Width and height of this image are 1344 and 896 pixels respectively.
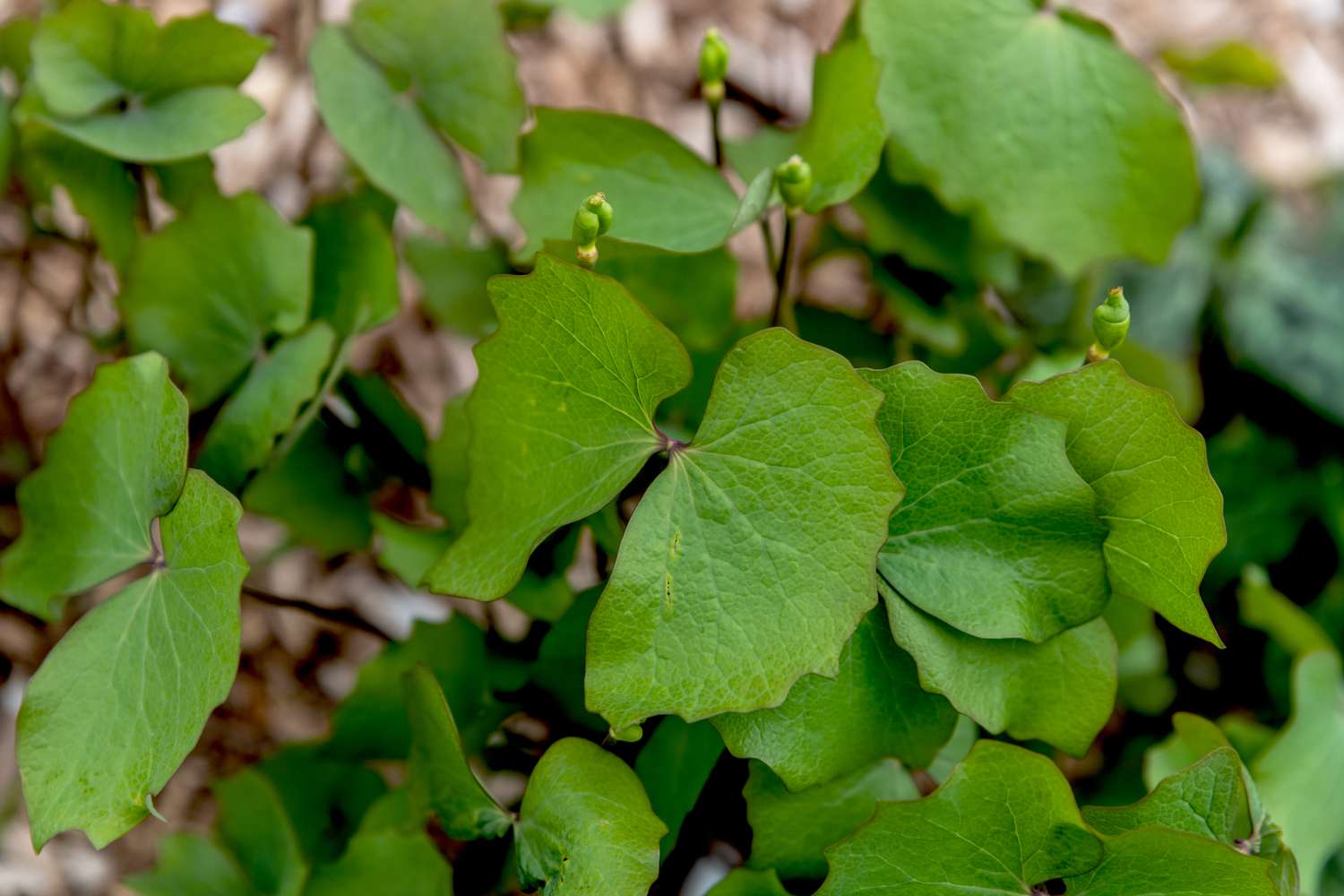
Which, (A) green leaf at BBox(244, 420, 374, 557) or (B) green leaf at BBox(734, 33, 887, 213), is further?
(A) green leaf at BBox(244, 420, 374, 557)

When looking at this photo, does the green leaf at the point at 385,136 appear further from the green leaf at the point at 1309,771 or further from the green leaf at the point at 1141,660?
the green leaf at the point at 1309,771

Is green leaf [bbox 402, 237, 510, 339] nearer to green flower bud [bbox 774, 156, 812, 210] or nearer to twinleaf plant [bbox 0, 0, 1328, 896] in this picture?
twinleaf plant [bbox 0, 0, 1328, 896]

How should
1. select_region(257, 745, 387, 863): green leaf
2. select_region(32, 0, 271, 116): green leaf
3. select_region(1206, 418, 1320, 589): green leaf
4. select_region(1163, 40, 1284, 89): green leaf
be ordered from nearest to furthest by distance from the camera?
select_region(32, 0, 271, 116): green leaf, select_region(257, 745, 387, 863): green leaf, select_region(1163, 40, 1284, 89): green leaf, select_region(1206, 418, 1320, 589): green leaf

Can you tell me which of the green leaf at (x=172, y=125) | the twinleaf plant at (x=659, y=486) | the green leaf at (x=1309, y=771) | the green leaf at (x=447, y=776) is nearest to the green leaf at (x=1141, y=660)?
the twinleaf plant at (x=659, y=486)

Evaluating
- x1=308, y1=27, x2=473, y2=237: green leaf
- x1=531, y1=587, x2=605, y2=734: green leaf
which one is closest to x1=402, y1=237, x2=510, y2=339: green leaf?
x1=308, y1=27, x2=473, y2=237: green leaf

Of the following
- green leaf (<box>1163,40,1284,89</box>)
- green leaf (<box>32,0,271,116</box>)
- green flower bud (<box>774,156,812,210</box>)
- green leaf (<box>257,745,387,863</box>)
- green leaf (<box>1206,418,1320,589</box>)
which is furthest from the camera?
green leaf (<box>1206,418,1320,589</box>)

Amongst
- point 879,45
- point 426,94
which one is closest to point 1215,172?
point 879,45

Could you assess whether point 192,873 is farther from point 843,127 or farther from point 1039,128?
point 1039,128
